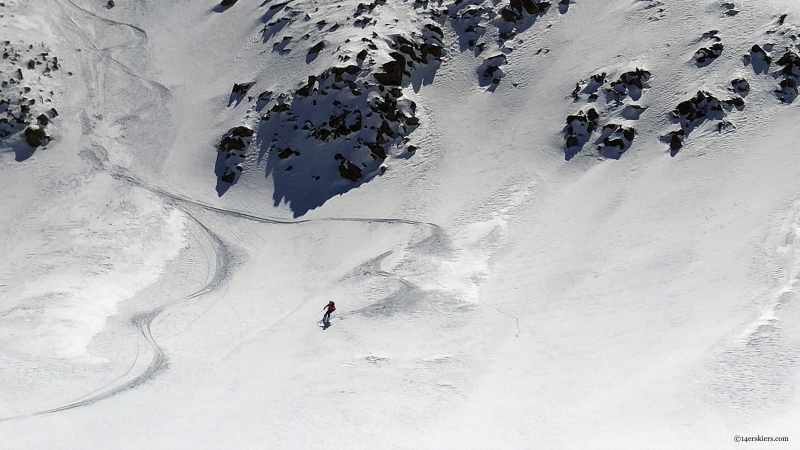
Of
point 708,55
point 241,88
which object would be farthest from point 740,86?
point 241,88

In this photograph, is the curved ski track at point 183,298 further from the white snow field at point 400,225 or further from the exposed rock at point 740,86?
the exposed rock at point 740,86

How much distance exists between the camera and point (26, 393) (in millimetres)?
30109

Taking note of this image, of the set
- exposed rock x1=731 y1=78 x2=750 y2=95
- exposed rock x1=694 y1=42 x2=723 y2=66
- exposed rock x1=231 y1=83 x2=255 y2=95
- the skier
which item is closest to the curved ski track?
the skier

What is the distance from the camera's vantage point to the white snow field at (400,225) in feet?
92.0

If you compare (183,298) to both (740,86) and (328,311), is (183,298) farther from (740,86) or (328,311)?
(740,86)

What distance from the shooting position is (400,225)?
45969 mm

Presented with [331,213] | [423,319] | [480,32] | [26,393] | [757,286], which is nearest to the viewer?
[26,393]

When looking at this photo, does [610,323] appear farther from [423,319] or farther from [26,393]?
[26,393]

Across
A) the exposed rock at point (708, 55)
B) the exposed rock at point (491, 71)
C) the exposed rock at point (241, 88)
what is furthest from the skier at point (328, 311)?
A: the exposed rock at point (708, 55)

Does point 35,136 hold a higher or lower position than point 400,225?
higher

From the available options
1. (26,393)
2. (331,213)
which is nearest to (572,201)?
(331,213)

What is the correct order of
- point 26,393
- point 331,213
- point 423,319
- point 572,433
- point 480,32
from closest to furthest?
point 572,433 < point 26,393 < point 423,319 < point 331,213 < point 480,32

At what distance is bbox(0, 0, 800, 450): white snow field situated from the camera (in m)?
28.0

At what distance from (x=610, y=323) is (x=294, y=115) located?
29.7 metres
